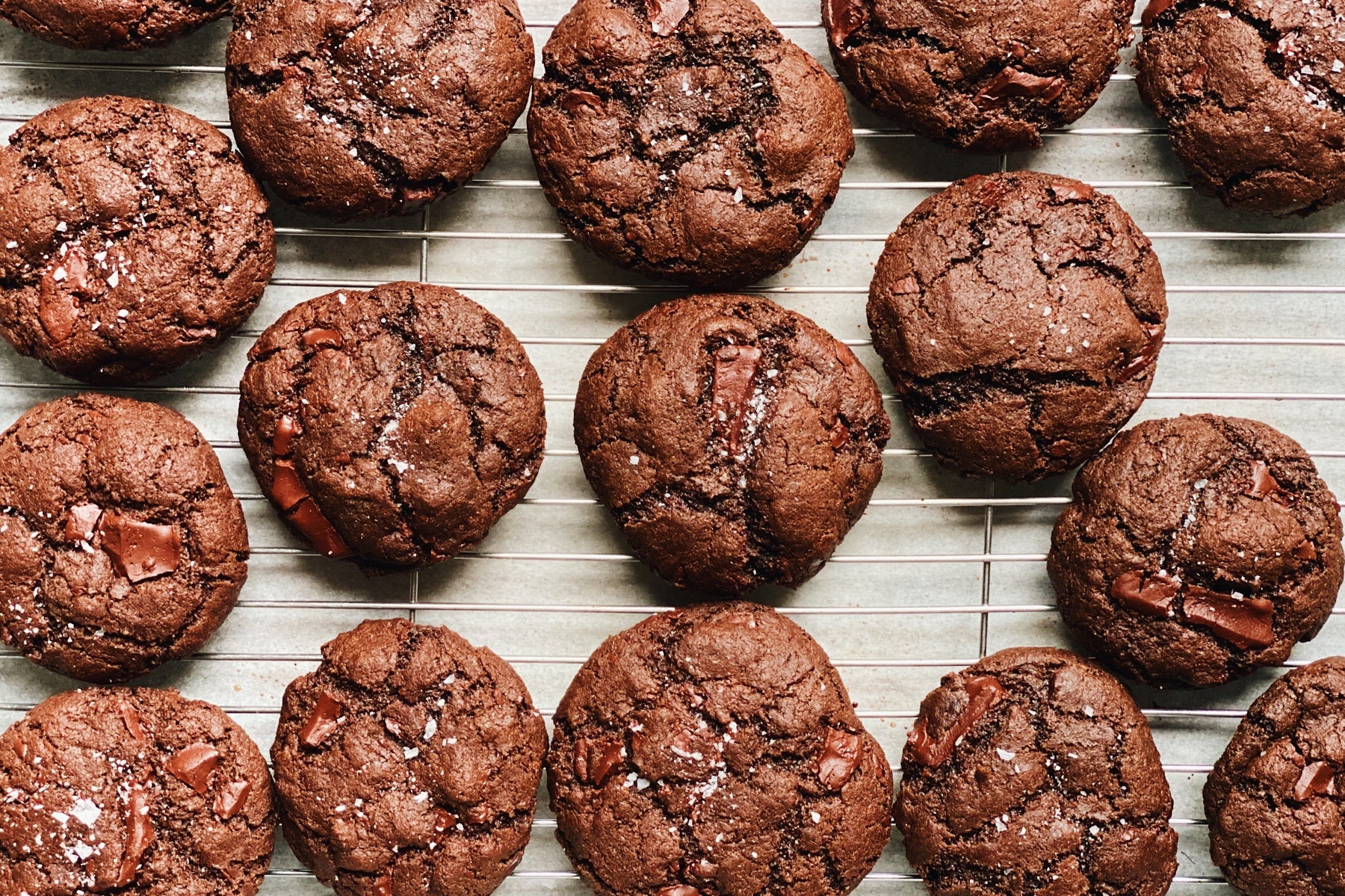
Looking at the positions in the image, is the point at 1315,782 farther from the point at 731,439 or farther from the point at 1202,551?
the point at 731,439

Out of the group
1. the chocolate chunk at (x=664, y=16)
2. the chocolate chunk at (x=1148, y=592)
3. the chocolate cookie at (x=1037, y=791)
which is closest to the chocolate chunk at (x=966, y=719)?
the chocolate cookie at (x=1037, y=791)

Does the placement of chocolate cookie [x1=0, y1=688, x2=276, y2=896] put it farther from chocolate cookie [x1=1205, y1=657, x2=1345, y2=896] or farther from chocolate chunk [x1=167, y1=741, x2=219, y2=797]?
chocolate cookie [x1=1205, y1=657, x2=1345, y2=896]

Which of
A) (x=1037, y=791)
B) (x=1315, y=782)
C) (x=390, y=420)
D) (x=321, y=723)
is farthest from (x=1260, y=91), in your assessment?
(x=321, y=723)

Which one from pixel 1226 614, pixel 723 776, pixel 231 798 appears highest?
pixel 1226 614

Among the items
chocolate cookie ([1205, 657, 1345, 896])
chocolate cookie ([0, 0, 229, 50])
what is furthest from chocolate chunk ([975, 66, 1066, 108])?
chocolate cookie ([0, 0, 229, 50])

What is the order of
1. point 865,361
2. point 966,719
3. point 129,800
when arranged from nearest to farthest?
point 129,800
point 966,719
point 865,361

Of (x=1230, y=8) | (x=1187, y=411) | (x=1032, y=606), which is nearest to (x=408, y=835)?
(x=1032, y=606)

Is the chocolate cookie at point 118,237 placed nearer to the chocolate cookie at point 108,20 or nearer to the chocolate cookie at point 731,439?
the chocolate cookie at point 108,20
